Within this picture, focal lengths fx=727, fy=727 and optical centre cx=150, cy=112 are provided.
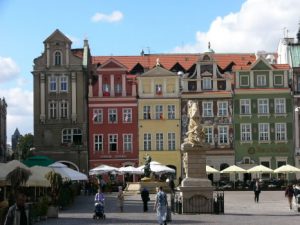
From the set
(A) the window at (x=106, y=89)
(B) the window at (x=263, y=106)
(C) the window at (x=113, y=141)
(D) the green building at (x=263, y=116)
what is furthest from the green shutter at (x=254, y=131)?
(A) the window at (x=106, y=89)

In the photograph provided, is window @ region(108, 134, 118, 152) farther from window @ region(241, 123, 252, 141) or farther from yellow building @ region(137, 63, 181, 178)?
window @ region(241, 123, 252, 141)

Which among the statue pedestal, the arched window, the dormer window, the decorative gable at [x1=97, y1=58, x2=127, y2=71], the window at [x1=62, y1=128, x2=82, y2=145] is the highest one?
the arched window

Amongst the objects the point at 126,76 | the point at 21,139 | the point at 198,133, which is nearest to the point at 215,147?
the point at 126,76

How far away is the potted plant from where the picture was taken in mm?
29031

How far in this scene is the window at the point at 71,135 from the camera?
6856 centimetres

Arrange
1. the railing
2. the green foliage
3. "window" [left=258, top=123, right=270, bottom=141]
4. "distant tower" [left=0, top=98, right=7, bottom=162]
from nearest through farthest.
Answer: the railing
the green foliage
"window" [left=258, top=123, right=270, bottom=141]
"distant tower" [left=0, top=98, right=7, bottom=162]

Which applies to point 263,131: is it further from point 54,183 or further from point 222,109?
point 54,183

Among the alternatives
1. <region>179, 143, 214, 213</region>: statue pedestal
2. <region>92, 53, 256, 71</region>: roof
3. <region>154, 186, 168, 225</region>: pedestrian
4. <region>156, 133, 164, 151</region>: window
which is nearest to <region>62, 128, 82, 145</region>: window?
<region>156, 133, 164, 151</region>: window

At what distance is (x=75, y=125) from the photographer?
68.8 meters

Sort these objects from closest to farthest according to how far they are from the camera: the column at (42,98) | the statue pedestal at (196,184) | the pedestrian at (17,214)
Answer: the pedestrian at (17,214), the statue pedestal at (196,184), the column at (42,98)

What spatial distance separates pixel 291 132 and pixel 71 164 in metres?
20.9

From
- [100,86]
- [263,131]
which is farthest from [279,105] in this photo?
[100,86]

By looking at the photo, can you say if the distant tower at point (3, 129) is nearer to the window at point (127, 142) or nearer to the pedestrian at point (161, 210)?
the window at point (127, 142)

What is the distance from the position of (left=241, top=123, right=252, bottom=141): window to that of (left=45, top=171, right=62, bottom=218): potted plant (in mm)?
38972
